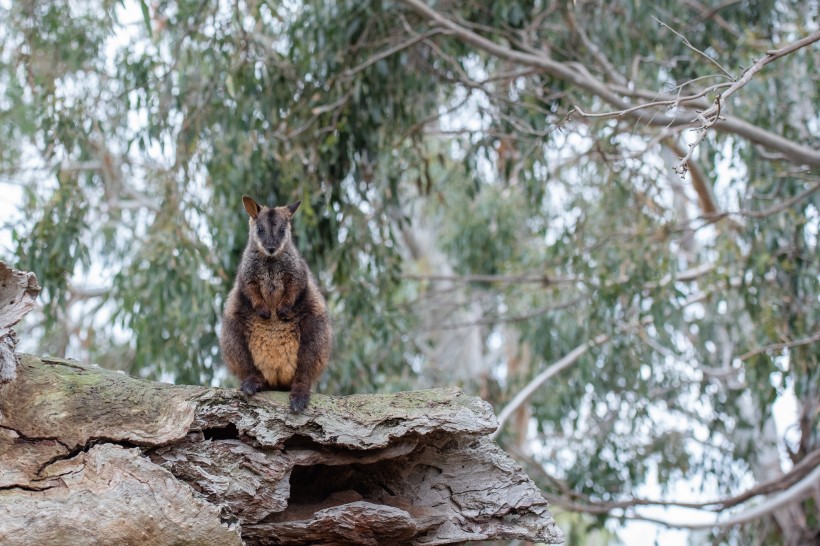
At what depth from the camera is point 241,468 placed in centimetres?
497

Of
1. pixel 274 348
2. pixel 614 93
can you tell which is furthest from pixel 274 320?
pixel 614 93

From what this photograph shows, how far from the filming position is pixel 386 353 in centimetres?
1201

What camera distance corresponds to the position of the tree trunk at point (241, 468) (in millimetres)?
4555

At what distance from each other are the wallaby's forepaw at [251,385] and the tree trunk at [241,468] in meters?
0.09

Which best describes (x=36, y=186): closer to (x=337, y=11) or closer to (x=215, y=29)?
→ (x=215, y=29)

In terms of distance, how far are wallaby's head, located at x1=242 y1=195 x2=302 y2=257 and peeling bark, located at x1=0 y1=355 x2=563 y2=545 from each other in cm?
108

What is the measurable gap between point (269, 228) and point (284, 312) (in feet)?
2.01

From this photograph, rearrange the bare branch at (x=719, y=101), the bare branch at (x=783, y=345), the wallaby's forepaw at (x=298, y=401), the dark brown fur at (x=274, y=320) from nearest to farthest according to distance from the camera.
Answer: the bare branch at (x=719, y=101) < the wallaby's forepaw at (x=298, y=401) < the dark brown fur at (x=274, y=320) < the bare branch at (x=783, y=345)

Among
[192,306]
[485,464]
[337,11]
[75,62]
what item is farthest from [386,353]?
[485,464]

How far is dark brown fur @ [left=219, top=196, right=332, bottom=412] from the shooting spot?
5785mm

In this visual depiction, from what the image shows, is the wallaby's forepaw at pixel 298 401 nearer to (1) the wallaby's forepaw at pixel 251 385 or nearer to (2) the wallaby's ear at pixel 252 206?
(1) the wallaby's forepaw at pixel 251 385

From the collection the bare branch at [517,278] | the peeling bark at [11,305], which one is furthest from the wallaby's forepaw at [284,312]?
the bare branch at [517,278]

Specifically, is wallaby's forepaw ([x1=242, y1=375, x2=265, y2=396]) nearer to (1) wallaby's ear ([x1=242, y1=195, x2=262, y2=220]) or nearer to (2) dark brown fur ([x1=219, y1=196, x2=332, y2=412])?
(2) dark brown fur ([x1=219, y1=196, x2=332, y2=412])

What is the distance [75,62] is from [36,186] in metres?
2.03
